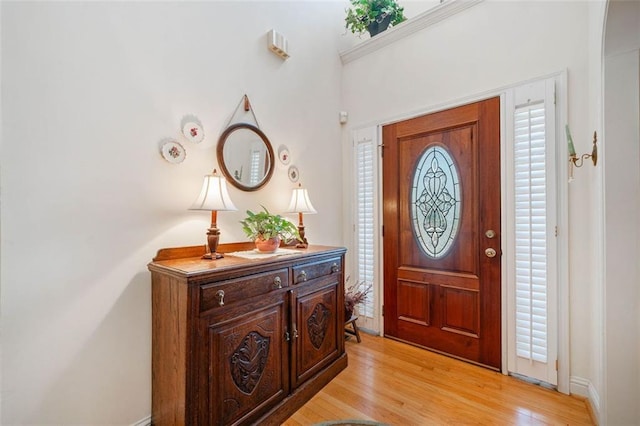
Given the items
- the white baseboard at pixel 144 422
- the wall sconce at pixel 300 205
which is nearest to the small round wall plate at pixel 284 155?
the wall sconce at pixel 300 205

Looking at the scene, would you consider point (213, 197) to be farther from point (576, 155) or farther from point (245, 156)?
point (576, 155)

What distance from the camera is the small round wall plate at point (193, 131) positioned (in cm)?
173

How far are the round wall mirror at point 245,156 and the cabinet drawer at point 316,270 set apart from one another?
29.7 inches

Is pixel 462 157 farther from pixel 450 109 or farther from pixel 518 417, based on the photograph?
pixel 518 417

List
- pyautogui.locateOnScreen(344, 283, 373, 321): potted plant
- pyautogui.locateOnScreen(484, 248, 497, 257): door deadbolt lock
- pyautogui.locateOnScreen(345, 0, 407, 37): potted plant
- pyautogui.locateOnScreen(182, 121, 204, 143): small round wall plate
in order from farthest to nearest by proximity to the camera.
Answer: pyautogui.locateOnScreen(345, 0, 407, 37): potted plant, pyautogui.locateOnScreen(344, 283, 373, 321): potted plant, pyautogui.locateOnScreen(484, 248, 497, 257): door deadbolt lock, pyautogui.locateOnScreen(182, 121, 204, 143): small round wall plate

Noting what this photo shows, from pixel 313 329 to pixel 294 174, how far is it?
4.27 ft

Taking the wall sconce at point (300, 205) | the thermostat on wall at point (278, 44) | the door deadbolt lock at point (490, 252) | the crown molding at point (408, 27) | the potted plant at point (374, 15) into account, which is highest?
the potted plant at point (374, 15)

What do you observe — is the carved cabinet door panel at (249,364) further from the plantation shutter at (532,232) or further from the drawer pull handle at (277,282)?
the plantation shutter at (532,232)

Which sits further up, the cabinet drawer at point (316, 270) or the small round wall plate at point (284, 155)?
the small round wall plate at point (284, 155)

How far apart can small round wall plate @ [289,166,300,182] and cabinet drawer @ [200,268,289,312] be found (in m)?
1.02

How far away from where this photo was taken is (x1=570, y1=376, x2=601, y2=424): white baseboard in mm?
1601

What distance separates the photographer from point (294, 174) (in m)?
2.49

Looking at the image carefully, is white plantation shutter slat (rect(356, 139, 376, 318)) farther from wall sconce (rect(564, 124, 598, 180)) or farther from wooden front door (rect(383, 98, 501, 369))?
wall sconce (rect(564, 124, 598, 180))

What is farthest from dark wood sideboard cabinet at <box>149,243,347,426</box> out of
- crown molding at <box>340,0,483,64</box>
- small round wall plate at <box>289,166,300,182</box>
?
crown molding at <box>340,0,483,64</box>
